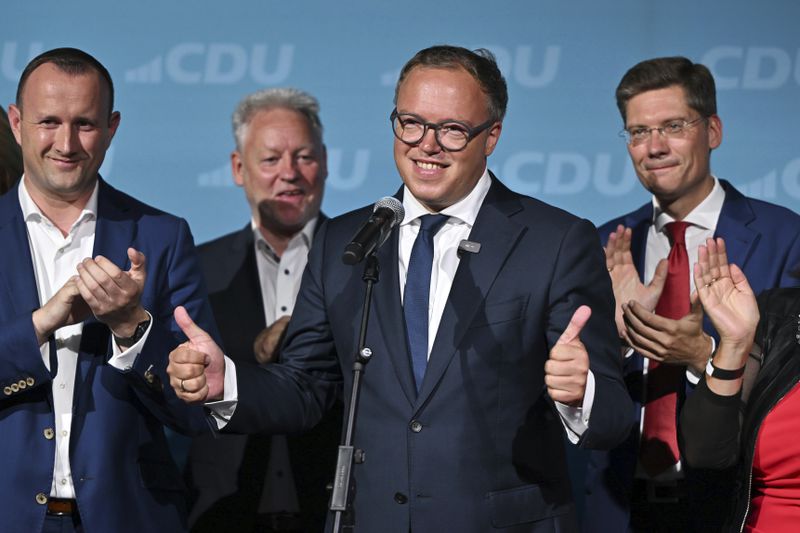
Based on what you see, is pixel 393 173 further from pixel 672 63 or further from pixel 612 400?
pixel 612 400

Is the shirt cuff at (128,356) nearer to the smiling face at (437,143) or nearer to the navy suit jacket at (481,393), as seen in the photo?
the navy suit jacket at (481,393)

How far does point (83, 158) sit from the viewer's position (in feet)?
11.3

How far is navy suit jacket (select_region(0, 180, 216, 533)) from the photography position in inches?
126

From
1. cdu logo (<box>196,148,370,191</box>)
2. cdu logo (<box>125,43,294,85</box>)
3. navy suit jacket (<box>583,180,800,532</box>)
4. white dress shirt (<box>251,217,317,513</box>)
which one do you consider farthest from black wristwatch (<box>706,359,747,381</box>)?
cdu logo (<box>125,43,294,85</box>)

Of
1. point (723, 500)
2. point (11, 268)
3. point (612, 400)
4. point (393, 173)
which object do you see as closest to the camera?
point (612, 400)

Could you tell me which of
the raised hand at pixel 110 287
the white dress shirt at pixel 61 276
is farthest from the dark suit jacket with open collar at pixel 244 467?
the raised hand at pixel 110 287

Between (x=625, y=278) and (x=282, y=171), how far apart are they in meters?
1.48

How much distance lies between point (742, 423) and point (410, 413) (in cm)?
89

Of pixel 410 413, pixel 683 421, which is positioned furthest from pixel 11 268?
pixel 683 421

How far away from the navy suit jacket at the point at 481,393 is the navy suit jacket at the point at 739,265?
33.3 inches

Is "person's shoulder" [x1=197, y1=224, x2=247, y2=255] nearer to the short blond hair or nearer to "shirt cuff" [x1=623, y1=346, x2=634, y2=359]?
the short blond hair

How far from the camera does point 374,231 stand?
2.62 metres

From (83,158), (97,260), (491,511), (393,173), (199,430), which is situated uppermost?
(393,173)

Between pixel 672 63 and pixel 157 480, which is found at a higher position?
→ pixel 672 63
